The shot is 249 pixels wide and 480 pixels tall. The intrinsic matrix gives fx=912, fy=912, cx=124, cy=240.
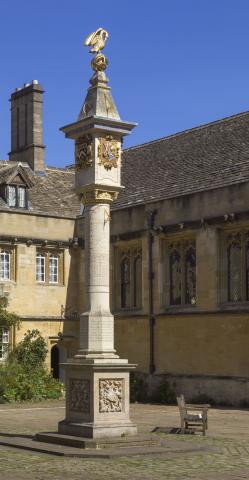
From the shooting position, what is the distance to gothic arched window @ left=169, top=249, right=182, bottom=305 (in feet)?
→ 98.4

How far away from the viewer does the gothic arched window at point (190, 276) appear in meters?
29.4

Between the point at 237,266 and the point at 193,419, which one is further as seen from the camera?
the point at 237,266

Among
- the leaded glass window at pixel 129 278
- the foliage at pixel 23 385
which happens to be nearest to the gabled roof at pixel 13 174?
the leaded glass window at pixel 129 278

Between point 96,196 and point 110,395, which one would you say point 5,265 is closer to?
point 96,196

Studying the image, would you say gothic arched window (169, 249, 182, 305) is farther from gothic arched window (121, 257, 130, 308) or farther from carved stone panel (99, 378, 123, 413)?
carved stone panel (99, 378, 123, 413)

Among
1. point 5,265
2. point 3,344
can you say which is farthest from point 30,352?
point 5,265

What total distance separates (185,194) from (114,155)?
12.5m

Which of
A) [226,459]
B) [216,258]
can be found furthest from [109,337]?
[216,258]

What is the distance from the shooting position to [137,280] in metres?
31.8

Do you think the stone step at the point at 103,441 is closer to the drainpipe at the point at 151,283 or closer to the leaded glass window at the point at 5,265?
the drainpipe at the point at 151,283

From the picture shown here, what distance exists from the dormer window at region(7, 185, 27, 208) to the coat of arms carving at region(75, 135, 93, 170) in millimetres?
16643

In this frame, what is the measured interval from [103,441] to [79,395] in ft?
4.03

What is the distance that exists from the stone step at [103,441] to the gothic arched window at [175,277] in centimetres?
1412

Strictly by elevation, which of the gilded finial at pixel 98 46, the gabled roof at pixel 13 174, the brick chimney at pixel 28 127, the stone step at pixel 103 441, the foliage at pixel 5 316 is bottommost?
the stone step at pixel 103 441
